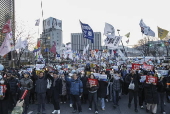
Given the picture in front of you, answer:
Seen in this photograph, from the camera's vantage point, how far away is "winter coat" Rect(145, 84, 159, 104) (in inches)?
274

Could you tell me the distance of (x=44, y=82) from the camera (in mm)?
7133

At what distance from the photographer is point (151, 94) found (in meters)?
7.01

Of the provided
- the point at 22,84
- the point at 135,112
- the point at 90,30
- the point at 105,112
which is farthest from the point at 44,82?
the point at 90,30

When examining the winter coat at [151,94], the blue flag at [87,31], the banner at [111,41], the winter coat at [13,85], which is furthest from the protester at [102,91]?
→ the banner at [111,41]

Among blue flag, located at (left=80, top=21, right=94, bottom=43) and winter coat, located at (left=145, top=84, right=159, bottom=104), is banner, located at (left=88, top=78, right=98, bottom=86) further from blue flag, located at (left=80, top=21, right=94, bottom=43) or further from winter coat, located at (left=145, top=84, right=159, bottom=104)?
blue flag, located at (left=80, top=21, right=94, bottom=43)

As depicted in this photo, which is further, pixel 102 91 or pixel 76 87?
pixel 102 91

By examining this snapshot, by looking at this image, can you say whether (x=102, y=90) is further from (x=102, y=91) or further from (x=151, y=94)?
(x=151, y=94)

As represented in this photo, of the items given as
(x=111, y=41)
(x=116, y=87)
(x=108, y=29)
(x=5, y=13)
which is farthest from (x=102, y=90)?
(x=5, y=13)

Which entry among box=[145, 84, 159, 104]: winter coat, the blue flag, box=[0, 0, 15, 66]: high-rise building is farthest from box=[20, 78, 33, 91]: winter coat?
box=[0, 0, 15, 66]: high-rise building

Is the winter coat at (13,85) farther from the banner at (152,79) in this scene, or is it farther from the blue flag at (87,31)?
the blue flag at (87,31)

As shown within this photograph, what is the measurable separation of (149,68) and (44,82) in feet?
18.4

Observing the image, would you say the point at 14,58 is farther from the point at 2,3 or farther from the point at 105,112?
the point at 105,112

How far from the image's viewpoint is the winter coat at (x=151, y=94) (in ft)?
22.9

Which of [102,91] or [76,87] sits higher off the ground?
[76,87]
